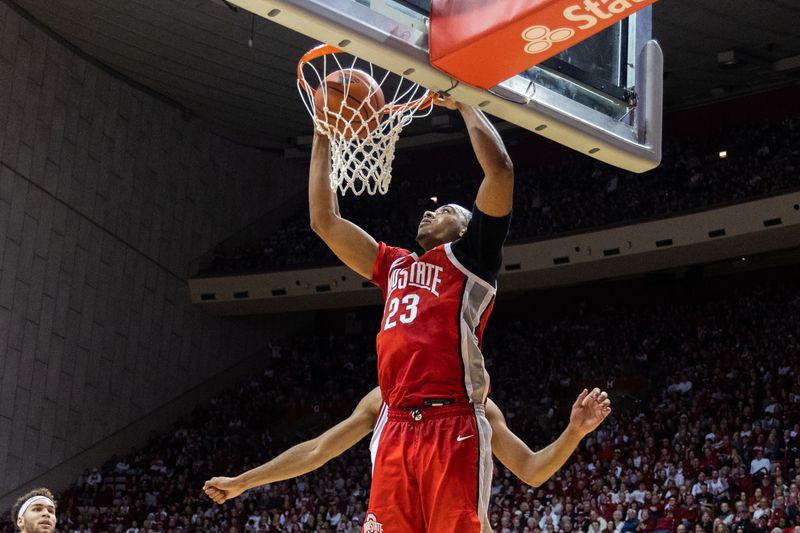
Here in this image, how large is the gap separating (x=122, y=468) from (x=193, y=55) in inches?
351

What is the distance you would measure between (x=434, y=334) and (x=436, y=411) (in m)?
0.29

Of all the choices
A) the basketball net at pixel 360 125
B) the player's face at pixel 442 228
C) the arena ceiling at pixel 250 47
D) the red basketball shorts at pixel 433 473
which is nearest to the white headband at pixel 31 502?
the basketball net at pixel 360 125

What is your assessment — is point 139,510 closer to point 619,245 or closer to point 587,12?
point 619,245

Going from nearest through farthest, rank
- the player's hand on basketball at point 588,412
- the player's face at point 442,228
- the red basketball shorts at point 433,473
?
the red basketball shorts at point 433,473 → the player's hand on basketball at point 588,412 → the player's face at point 442,228

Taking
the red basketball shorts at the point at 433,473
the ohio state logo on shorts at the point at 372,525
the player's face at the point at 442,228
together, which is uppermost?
the player's face at the point at 442,228

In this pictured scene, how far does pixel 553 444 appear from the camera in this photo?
4.28 metres

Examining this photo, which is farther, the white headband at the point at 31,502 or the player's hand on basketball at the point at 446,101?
the white headband at the point at 31,502

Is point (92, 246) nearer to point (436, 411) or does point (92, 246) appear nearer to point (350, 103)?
point (350, 103)

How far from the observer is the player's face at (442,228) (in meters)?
4.47

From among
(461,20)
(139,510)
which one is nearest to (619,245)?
(139,510)

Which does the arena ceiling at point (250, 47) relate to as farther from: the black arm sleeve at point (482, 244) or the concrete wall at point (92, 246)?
the black arm sleeve at point (482, 244)

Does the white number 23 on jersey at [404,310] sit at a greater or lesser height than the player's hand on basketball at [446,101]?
lesser

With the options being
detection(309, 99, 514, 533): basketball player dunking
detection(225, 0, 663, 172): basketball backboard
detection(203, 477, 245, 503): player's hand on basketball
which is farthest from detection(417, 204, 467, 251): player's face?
detection(203, 477, 245, 503): player's hand on basketball

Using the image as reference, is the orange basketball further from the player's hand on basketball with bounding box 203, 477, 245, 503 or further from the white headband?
the white headband
